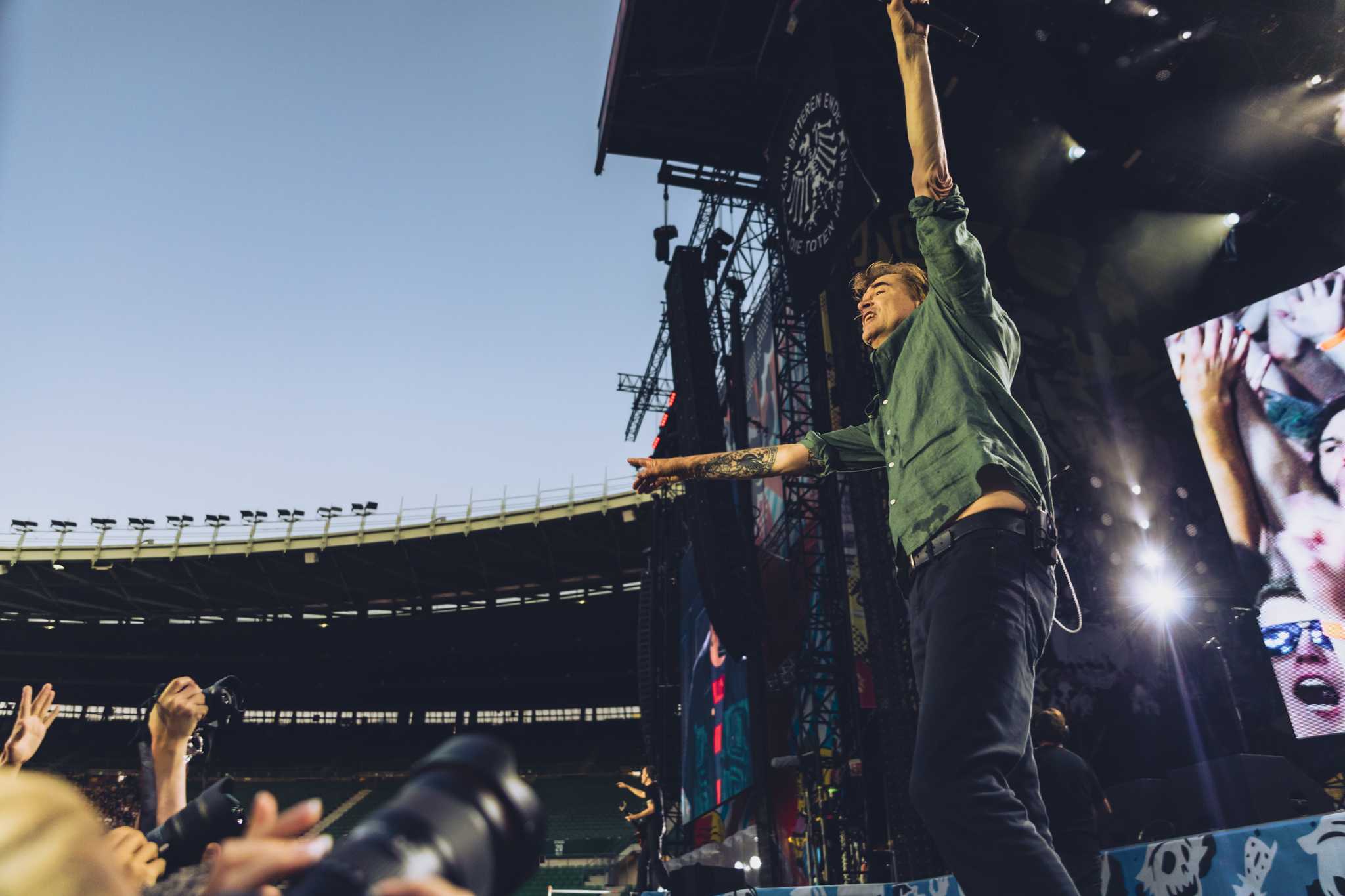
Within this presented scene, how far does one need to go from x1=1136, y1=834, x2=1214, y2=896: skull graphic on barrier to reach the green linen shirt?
747 mm

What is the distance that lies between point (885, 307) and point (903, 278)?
0.41ft

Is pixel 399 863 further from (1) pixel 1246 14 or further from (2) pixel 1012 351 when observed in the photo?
(1) pixel 1246 14

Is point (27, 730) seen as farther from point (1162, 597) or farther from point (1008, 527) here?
point (1162, 597)

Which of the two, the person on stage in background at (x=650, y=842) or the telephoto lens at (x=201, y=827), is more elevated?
the telephoto lens at (x=201, y=827)

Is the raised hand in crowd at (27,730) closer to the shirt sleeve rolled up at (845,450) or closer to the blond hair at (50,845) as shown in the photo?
the blond hair at (50,845)

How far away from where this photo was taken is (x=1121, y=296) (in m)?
9.70

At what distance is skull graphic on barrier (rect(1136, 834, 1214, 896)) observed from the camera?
145 centimetres

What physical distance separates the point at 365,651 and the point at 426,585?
14.5 ft

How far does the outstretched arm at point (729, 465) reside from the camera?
1.86 meters

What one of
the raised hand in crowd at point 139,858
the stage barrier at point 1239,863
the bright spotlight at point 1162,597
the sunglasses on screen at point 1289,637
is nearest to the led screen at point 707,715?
the bright spotlight at point 1162,597

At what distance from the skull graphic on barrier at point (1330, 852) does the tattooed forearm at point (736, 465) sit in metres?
1.19

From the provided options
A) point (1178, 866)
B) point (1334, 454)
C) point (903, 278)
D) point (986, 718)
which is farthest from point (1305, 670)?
point (986, 718)

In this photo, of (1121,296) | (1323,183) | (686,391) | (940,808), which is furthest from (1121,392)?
(940,808)

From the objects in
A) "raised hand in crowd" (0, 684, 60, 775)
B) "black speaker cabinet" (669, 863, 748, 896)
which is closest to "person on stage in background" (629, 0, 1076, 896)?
"raised hand in crowd" (0, 684, 60, 775)
